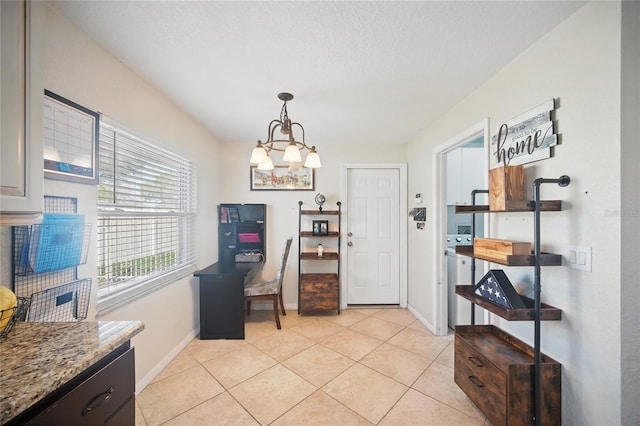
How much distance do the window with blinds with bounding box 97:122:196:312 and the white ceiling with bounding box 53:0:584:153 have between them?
590 mm

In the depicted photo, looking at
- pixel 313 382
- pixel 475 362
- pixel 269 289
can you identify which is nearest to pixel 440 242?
pixel 475 362

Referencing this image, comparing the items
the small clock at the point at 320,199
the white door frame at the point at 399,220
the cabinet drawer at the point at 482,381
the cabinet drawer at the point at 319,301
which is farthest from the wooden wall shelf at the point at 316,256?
Answer: the cabinet drawer at the point at 482,381

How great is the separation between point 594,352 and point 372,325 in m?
2.04

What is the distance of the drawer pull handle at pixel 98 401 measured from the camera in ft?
2.63

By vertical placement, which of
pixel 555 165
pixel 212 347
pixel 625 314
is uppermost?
pixel 555 165

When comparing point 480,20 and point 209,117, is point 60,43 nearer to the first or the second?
point 209,117

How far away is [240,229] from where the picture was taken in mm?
3379

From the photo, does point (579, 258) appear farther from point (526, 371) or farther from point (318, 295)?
point (318, 295)

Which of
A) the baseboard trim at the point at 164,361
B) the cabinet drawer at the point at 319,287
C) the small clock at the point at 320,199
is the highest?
the small clock at the point at 320,199

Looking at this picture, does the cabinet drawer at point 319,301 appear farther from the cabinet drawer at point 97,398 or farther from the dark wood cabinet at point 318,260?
the cabinet drawer at point 97,398

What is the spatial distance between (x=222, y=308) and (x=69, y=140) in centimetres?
196

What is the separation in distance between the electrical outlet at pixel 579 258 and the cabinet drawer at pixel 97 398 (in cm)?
211

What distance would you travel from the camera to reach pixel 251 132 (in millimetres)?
Result: 3082

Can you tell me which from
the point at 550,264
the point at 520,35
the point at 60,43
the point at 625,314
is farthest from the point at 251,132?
the point at 625,314
